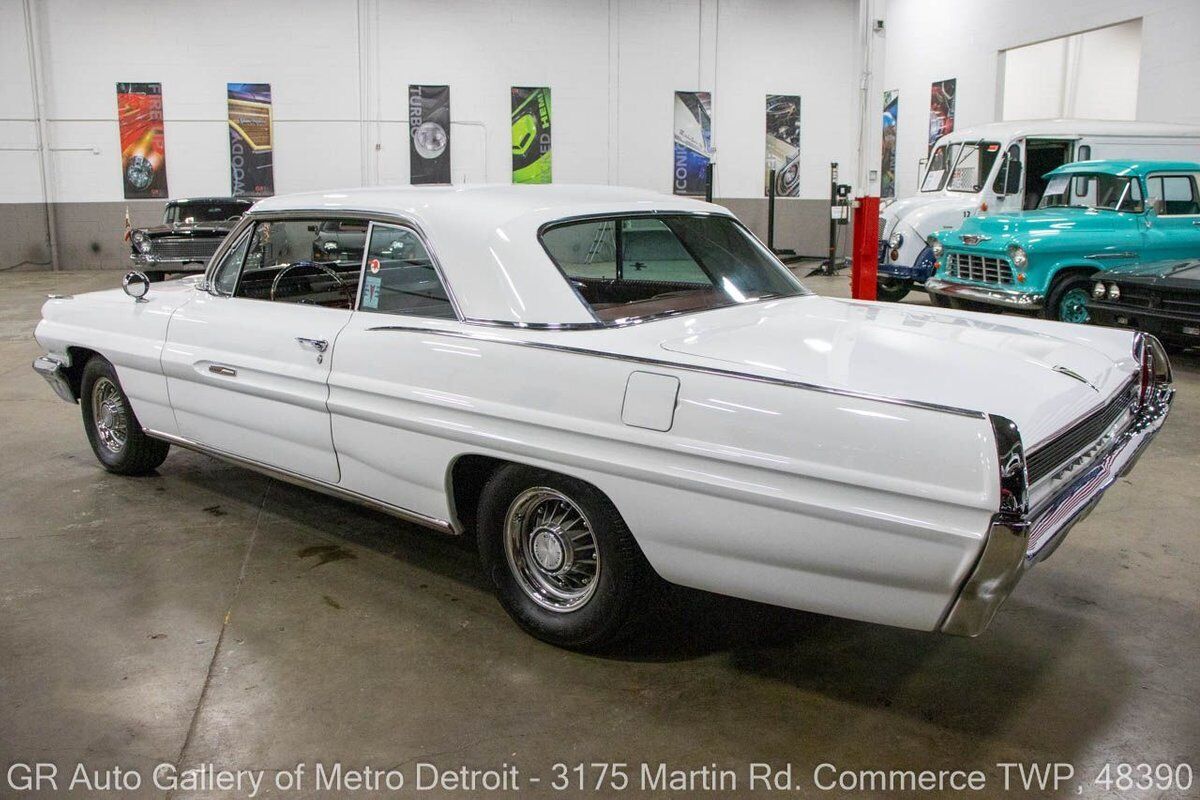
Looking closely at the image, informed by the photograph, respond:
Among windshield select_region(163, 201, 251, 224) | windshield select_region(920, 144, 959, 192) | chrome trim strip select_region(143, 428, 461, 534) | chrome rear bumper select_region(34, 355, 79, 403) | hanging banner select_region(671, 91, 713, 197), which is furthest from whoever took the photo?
hanging banner select_region(671, 91, 713, 197)

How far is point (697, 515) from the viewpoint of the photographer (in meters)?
2.70

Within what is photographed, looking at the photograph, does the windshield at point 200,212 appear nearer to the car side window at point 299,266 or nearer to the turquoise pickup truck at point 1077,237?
the turquoise pickup truck at point 1077,237

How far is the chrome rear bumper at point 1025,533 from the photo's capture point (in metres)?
2.28

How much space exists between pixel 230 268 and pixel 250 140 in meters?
14.5

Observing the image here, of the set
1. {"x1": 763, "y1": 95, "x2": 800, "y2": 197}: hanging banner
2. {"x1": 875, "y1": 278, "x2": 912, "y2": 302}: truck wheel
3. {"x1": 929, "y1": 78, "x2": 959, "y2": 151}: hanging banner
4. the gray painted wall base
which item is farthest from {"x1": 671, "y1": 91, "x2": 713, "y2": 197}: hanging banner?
the gray painted wall base

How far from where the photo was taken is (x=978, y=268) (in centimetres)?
962

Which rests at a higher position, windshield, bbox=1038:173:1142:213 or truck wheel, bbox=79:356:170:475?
windshield, bbox=1038:173:1142:213

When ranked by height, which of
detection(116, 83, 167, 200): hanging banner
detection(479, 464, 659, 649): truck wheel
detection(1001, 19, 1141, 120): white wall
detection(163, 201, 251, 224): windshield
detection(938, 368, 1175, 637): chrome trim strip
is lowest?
detection(479, 464, 659, 649): truck wheel

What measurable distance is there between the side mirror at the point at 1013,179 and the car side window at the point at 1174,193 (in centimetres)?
227

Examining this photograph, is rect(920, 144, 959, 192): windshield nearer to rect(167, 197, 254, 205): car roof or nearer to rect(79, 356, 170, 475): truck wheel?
rect(167, 197, 254, 205): car roof

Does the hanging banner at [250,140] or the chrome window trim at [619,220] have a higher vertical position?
the hanging banner at [250,140]

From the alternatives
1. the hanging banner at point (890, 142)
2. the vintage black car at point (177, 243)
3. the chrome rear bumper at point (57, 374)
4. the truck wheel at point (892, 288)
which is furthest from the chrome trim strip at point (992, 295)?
the hanging banner at point (890, 142)

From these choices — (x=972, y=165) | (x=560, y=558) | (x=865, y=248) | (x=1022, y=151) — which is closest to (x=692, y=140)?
(x=972, y=165)

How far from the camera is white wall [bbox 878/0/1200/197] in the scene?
490 inches
